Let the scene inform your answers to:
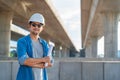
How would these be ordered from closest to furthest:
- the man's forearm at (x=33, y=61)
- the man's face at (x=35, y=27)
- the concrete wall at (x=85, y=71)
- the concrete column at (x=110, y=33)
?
the man's forearm at (x=33, y=61) < the man's face at (x=35, y=27) < the concrete wall at (x=85, y=71) < the concrete column at (x=110, y=33)

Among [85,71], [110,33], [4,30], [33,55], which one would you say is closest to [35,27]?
[33,55]

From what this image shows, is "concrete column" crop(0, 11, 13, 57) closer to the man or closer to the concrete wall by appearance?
the concrete wall

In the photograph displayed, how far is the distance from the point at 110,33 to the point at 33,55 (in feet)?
124

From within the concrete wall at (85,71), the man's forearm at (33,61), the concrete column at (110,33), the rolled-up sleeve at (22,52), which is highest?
the concrete column at (110,33)

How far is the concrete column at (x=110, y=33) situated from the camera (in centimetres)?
3978

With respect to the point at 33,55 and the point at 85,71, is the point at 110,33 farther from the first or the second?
the point at 33,55

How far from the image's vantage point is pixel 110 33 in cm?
4072

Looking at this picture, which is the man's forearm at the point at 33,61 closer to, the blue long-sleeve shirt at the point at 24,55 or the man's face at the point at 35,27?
the blue long-sleeve shirt at the point at 24,55

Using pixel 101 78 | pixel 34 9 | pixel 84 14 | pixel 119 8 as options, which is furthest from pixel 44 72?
pixel 84 14

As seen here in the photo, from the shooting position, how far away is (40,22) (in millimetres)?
3498

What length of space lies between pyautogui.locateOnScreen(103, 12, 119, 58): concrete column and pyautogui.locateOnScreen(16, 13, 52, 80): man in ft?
119

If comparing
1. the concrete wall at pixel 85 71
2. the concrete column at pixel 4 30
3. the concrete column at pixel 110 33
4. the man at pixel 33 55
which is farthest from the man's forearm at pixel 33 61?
the concrete column at pixel 4 30

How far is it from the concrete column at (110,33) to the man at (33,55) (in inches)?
1431

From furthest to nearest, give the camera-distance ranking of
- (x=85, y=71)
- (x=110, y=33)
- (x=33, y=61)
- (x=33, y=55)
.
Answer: (x=110, y=33) → (x=85, y=71) → (x=33, y=55) → (x=33, y=61)
